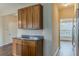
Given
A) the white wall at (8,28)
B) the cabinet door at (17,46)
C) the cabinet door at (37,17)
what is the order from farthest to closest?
the cabinet door at (37,17) → the cabinet door at (17,46) → the white wall at (8,28)

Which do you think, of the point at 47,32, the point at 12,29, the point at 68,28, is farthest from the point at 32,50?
the point at 68,28

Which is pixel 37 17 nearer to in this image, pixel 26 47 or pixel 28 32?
pixel 28 32

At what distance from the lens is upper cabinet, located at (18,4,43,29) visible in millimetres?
2112

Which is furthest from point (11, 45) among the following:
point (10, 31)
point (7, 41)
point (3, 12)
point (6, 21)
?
point (3, 12)

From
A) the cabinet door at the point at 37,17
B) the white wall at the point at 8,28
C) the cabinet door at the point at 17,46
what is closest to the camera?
the white wall at the point at 8,28

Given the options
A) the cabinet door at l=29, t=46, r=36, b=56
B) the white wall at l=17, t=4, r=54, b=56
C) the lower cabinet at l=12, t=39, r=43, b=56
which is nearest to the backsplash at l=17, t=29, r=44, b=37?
the white wall at l=17, t=4, r=54, b=56

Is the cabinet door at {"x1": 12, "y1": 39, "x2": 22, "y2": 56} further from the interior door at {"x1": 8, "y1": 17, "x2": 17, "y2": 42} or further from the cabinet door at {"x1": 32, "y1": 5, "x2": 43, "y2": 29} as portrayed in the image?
the cabinet door at {"x1": 32, "y1": 5, "x2": 43, "y2": 29}

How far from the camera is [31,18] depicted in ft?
7.36

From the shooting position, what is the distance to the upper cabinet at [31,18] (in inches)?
83.1

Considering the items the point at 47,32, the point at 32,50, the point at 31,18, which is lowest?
the point at 32,50

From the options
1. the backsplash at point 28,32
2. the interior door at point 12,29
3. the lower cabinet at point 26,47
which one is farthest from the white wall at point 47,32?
the interior door at point 12,29

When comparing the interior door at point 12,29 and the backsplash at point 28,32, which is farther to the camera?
the backsplash at point 28,32

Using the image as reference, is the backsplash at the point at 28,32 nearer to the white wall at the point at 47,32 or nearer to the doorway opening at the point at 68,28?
the white wall at the point at 47,32

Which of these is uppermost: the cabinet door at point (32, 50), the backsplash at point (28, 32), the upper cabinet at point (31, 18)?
the upper cabinet at point (31, 18)
